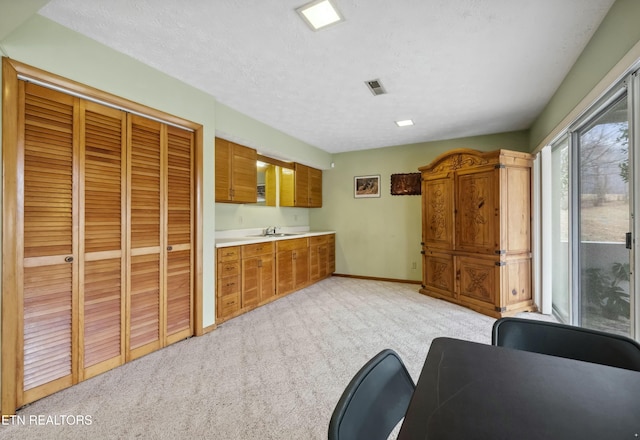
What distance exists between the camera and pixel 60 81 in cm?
190

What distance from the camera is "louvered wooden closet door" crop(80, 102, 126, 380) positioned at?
2059 mm

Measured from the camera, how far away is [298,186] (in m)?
5.09

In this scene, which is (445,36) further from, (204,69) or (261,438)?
(261,438)

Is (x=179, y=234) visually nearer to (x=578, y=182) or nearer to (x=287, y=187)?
(x=287, y=187)

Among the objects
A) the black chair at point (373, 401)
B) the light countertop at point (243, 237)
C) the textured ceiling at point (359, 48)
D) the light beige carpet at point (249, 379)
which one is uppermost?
the textured ceiling at point (359, 48)

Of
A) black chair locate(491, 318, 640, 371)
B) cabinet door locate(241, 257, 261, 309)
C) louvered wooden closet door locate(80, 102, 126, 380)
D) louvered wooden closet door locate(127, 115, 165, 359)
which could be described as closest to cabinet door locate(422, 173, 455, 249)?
cabinet door locate(241, 257, 261, 309)

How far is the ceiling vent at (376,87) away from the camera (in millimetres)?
2699

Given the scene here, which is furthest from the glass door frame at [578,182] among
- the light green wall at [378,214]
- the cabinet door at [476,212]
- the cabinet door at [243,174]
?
the cabinet door at [243,174]

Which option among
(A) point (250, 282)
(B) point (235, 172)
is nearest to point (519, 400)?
(A) point (250, 282)

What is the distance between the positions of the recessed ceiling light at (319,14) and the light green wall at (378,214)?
3.58m

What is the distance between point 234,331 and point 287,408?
1.40m

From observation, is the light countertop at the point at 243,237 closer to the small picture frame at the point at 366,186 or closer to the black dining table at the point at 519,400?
the small picture frame at the point at 366,186

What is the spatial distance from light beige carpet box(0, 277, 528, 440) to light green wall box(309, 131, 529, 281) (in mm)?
1656

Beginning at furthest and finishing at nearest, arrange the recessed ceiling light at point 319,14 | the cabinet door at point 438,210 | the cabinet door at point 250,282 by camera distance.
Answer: the cabinet door at point 438,210 < the cabinet door at point 250,282 < the recessed ceiling light at point 319,14
